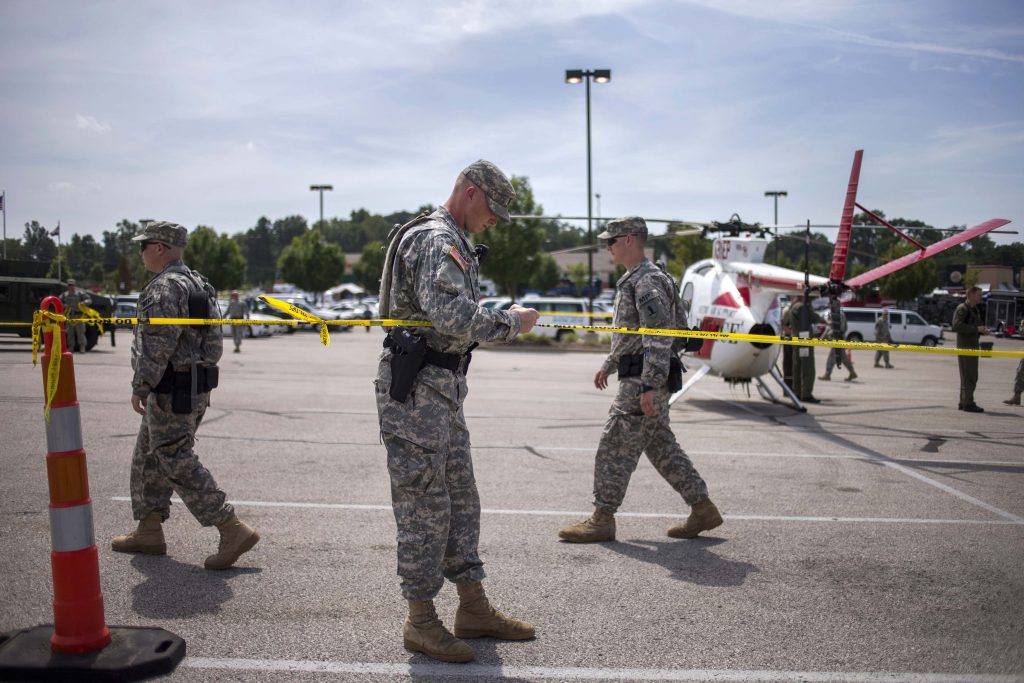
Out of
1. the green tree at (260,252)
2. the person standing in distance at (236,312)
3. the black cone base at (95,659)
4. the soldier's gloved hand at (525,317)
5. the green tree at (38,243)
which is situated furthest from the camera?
the green tree at (260,252)

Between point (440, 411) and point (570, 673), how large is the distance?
1.24 m

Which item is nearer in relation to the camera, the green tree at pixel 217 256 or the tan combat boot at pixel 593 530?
the tan combat boot at pixel 593 530

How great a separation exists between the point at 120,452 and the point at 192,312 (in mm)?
3441

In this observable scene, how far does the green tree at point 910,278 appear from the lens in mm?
8234

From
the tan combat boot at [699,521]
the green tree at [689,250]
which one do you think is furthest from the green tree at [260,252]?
the tan combat boot at [699,521]

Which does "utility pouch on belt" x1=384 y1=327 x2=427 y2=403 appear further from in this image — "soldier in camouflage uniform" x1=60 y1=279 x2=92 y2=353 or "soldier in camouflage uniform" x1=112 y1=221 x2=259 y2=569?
"soldier in camouflage uniform" x1=60 y1=279 x2=92 y2=353

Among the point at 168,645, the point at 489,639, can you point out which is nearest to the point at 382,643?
the point at 489,639

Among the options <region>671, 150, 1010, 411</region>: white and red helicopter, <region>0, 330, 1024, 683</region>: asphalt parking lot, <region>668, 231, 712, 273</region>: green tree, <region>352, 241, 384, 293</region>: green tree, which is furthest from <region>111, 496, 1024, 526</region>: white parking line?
<region>352, 241, 384, 293</region>: green tree

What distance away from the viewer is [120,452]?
733 centimetres

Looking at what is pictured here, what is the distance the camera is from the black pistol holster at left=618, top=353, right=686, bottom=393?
16.6 feet

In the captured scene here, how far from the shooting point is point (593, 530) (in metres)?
5.01

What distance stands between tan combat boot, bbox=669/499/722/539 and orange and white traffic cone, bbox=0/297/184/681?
3225mm

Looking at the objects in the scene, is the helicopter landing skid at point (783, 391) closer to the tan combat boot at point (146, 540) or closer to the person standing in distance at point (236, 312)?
the tan combat boot at point (146, 540)

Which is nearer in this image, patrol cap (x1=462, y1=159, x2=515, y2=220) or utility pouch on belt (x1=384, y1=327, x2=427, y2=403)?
utility pouch on belt (x1=384, y1=327, x2=427, y2=403)
